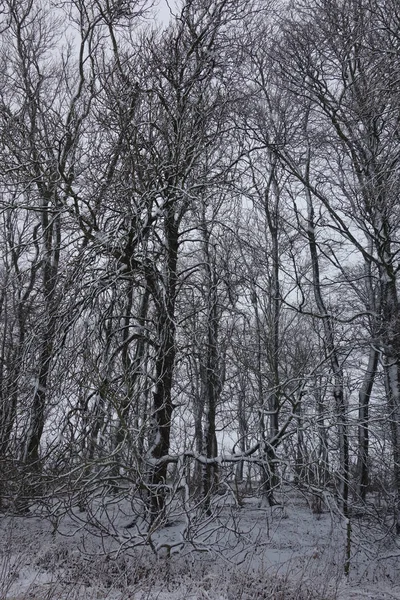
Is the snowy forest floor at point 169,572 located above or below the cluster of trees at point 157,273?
below

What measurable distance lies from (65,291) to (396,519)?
6.62 meters

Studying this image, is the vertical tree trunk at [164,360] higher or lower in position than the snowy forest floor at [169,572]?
higher

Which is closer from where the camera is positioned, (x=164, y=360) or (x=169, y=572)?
(x=169, y=572)

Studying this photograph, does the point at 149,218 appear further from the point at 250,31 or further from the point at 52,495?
the point at 250,31

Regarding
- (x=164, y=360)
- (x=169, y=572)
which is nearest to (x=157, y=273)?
(x=164, y=360)

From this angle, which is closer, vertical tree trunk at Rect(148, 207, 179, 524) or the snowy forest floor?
the snowy forest floor

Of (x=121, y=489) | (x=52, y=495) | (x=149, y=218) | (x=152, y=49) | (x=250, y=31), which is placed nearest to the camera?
(x=52, y=495)

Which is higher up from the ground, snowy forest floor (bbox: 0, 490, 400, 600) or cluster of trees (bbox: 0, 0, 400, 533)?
cluster of trees (bbox: 0, 0, 400, 533)

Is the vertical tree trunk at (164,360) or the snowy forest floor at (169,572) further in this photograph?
the vertical tree trunk at (164,360)

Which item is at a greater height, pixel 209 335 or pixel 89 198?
pixel 89 198

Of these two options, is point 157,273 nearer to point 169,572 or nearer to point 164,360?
point 164,360

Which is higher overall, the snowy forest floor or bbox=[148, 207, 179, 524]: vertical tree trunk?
bbox=[148, 207, 179, 524]: vertical tree trunk

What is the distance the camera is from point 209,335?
279 inches

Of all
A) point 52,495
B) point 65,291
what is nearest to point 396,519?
point 52,495
